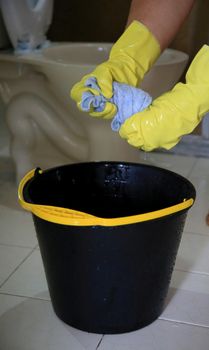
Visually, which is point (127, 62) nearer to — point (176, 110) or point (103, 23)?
point (176, 110)

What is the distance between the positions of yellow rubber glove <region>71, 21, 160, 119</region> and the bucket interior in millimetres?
155

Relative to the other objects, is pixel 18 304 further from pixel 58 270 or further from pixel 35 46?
pixel 35 46

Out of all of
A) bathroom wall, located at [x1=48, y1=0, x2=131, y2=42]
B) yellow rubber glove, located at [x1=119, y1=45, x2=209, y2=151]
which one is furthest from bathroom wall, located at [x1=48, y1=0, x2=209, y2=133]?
yellow rubber glove, located at [x1=119, y1=45, x2=209, y2=151]

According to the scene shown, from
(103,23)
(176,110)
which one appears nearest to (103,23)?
(103,23)

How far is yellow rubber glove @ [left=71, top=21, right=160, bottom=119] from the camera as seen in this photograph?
78 centimetres

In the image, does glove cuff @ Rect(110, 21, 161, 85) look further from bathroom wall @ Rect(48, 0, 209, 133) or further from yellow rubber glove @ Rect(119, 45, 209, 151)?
bathroom wall @ Rect(48, 0, 209, 133)

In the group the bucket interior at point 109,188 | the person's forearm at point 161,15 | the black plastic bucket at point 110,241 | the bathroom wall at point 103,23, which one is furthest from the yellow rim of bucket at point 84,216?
the bathroom wall at point 103,23

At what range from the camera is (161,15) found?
0.93 metres

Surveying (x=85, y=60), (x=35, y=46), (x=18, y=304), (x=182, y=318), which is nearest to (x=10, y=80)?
(x=35, y=46)

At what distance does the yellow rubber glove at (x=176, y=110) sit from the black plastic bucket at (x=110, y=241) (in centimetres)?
12

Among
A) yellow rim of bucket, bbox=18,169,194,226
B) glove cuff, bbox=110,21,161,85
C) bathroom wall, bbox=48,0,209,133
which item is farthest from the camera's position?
bathroom wall, bbox=48,0,209,133

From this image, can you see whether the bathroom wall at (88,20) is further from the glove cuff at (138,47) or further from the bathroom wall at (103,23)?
the glove cuff at (138,47)

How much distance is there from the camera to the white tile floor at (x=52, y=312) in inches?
32.6

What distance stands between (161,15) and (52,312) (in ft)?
1.91
